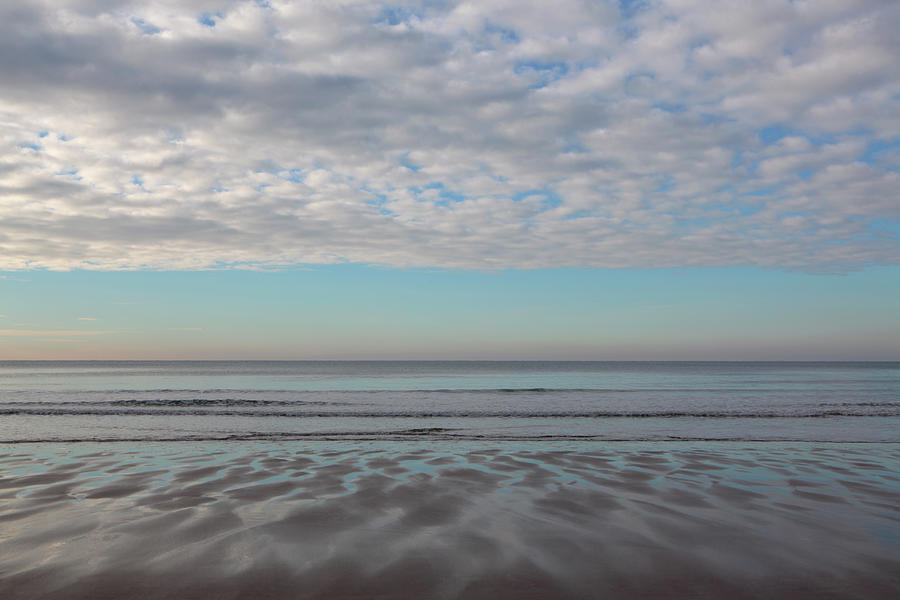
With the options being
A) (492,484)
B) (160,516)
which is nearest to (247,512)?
(160,516)

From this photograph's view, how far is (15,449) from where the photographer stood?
13.3 metres

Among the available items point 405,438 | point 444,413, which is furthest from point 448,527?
point 444,413

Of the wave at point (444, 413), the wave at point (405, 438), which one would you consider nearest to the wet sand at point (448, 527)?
the wave at point (405, 438)

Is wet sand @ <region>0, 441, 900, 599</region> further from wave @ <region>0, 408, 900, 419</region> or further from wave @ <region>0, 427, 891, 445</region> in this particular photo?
wave @ <region>0, 408, 900, 419</region>

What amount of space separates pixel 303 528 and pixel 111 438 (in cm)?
1209

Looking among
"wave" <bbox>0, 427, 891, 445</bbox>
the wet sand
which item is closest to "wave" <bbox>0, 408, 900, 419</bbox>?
"wave" <bbox>0, 427, 891, 445</bbox>

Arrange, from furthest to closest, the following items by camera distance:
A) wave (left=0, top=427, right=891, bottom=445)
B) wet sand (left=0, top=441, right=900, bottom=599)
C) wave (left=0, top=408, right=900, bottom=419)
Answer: wave (left=0, top=408, right=900, bottom=419) → wave (left=0, top=427, right=891, bottom=445) → wet sand (left=0, top=441, right=900, bottom=599)

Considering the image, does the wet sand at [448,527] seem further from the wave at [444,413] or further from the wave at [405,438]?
the wave at [444,413]

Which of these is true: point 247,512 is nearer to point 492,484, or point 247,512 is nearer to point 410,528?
point 410,528

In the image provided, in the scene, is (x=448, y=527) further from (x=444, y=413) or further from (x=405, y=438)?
(x=444, y=413)

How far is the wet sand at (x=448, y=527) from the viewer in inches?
188

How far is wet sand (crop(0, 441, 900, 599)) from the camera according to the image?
4.78 m

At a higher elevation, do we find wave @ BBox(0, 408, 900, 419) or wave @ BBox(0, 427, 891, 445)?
wave @ BBox(0, 427, 891, 445)

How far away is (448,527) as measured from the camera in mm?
6547
